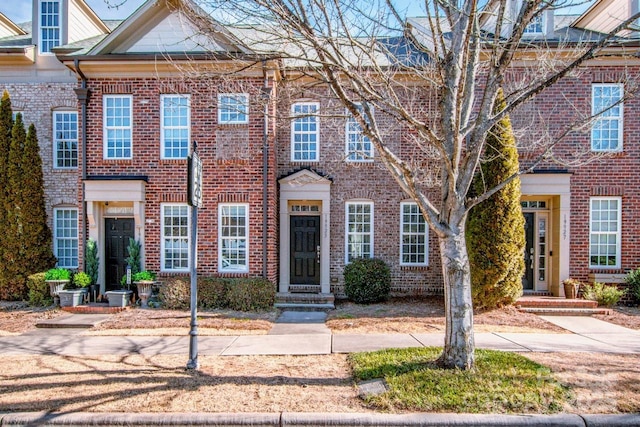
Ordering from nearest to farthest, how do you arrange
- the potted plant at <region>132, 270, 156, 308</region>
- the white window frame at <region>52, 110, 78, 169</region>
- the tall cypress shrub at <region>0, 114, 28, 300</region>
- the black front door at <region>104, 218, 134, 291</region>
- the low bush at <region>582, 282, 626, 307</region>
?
the low bush at <region>582, 282, 626, 307</region> → the potted plant at <region>132, 270, 156, 308</region> → the tall cypress shrub at <region>0, 114, 28, 300</region> → the black front door at <region>104, 218, 134, 291</region> → the white window frame at <region>52, 110, 78, 169</region>

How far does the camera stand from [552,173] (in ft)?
36.2

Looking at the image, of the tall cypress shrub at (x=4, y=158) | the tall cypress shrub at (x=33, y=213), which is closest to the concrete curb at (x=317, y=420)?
the tall cypress shrub at (x=33, y=213)

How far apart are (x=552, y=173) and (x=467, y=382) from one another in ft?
27.2

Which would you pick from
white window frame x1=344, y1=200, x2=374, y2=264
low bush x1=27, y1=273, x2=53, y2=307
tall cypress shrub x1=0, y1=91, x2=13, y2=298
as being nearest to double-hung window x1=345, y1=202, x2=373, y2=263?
white window frame x1=344, y1=200, x2=374, y2=264

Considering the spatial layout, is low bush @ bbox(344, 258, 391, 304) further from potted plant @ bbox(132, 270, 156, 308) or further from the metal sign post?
the metal sign post

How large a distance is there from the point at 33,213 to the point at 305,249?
788 centimetres

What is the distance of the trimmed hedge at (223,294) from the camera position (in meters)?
10.3

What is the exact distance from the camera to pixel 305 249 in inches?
483

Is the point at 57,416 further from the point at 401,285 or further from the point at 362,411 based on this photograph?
the point at 401,285

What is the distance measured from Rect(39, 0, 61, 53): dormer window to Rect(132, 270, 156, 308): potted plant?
8.00 m

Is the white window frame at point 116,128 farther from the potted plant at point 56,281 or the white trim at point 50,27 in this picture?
the potted plant at point 56,281

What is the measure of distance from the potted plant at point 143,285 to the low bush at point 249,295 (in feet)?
7.20

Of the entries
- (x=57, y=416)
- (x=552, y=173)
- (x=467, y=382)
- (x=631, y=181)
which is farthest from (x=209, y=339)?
(x=631, y=181)

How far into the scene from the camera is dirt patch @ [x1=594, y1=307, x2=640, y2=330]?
905 centimetres
